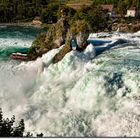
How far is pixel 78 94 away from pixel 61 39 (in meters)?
3.36

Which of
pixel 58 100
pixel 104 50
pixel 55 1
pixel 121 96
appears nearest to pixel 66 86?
pixel 58 100

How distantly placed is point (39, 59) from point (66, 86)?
2218 millimetres

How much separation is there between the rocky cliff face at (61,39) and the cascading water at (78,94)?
32 centimetres

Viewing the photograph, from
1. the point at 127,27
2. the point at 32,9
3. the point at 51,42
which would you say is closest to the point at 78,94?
the point at 51,42

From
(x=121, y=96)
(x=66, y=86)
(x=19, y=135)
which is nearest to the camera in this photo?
(x=19, y=135)

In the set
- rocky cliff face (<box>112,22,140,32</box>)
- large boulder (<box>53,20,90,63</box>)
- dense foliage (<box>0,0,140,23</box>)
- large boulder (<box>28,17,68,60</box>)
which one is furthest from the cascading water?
dense foliage (<box>0,0,140,23</box>)

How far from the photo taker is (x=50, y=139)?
390 cm

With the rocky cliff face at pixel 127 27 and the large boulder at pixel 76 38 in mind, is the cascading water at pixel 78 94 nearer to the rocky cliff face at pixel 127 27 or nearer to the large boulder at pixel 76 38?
the large boulder at pixel 76 38

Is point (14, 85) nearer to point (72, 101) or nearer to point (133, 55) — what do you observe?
point (72, 101)

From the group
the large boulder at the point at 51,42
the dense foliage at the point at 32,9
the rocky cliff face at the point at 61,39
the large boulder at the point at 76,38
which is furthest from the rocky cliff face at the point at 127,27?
the large boulder at the point at 76,38

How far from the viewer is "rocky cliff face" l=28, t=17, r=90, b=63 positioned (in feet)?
30.3

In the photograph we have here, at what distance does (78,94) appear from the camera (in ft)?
23.0

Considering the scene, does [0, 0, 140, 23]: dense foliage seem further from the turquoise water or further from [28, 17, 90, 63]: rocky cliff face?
[28, 17, 90, 63]: rocky cliff face

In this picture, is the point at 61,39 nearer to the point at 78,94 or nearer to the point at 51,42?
the point at 51,42
